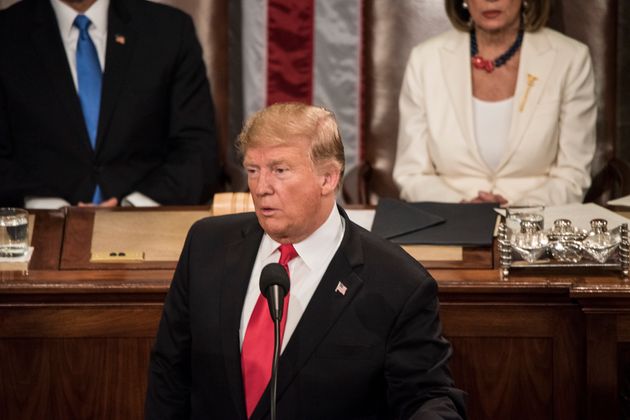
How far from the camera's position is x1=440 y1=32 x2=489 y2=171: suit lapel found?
14.6ft

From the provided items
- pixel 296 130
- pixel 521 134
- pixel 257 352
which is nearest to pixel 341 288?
pixel 257 352

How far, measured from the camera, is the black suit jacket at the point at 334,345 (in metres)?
2.43

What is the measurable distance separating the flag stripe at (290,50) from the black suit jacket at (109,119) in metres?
0.61

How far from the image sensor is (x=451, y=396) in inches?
93.9

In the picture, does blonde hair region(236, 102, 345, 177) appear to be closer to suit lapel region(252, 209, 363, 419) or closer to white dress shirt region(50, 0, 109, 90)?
suit lapel region(252, 209, 363, 419)

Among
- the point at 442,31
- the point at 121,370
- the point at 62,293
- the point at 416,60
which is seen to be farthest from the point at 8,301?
the point at 442,31

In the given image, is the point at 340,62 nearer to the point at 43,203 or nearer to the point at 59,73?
the point at 59,73

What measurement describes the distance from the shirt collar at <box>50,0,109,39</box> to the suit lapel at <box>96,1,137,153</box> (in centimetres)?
4

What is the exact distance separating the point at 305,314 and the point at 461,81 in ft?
7.32

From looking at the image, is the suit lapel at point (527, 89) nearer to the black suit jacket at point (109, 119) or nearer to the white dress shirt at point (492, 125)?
the white dress shirt at point (492, 125)

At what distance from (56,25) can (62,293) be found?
166cm

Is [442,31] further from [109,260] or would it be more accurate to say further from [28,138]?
[109,260]

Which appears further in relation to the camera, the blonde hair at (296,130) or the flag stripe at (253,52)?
the flag stripe at (253,52)

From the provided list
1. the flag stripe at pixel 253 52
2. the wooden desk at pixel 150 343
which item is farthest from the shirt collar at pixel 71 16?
the wooden desk at pixel 150 343
